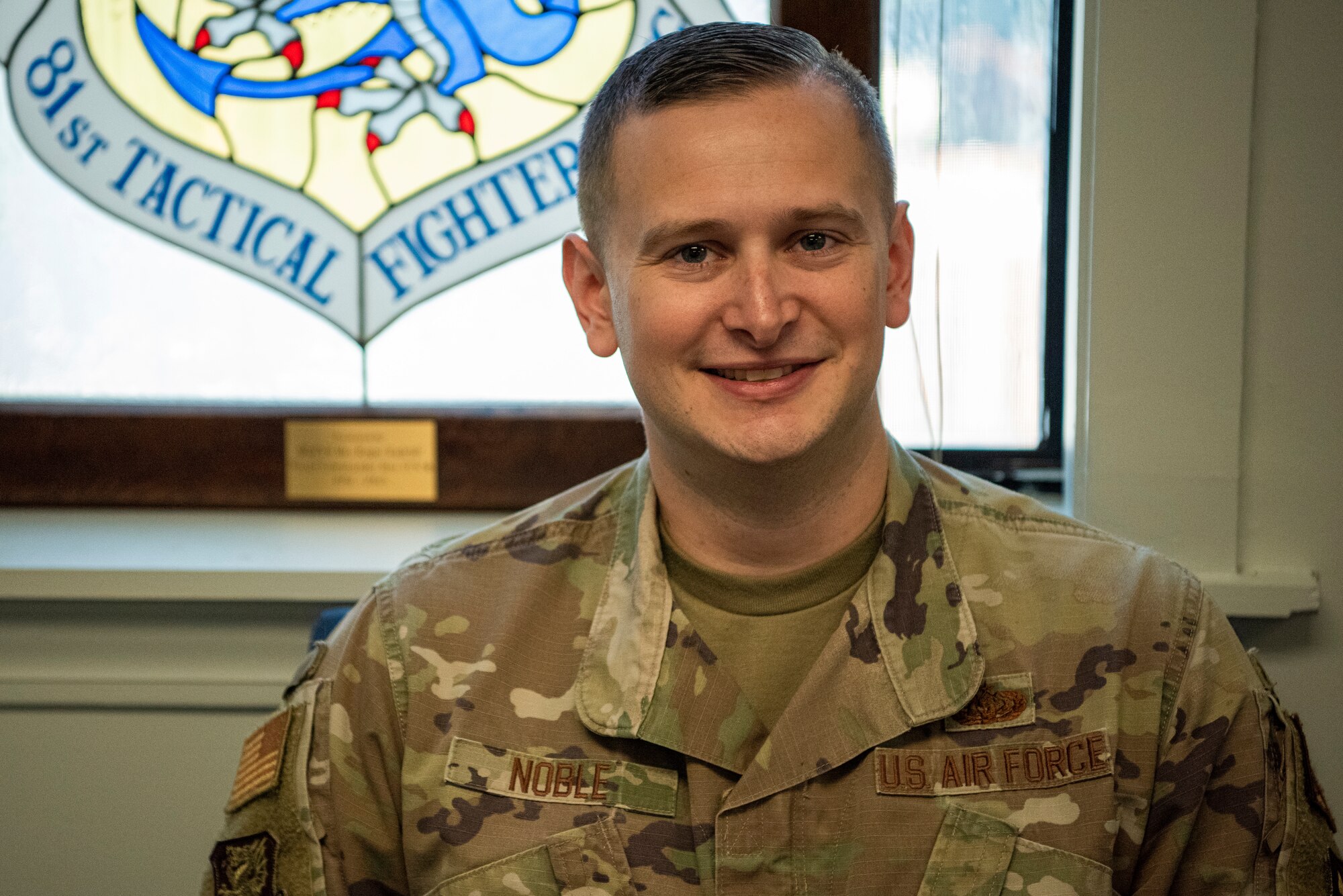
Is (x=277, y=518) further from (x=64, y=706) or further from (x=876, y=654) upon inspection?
(x=876, y=654)

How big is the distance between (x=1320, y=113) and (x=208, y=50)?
1462 millimetres

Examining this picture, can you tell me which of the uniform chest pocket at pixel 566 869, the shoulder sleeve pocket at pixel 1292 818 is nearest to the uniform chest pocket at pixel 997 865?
the shoulder sleeve pocket at pixel 1292 818

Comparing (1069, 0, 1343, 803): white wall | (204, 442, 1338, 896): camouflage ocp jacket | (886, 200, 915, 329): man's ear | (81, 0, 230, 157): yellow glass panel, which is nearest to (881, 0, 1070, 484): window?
(1069, 0, 1343, 803): white wall

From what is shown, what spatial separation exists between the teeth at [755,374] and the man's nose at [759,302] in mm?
28

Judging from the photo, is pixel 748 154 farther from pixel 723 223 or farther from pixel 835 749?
pixel 835 749

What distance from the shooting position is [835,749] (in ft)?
3.07

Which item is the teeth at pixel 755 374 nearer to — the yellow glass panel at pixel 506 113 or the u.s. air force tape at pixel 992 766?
the u.s. air force tape at pixel 992 766

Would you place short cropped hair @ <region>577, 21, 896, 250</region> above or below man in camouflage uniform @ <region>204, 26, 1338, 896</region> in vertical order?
above

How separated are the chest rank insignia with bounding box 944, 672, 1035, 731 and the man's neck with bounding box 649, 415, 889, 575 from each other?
18cm

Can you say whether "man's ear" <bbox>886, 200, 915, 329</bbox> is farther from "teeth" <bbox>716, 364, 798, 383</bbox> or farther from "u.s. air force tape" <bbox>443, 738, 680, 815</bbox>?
"u.s. air force tape" <bbox>443, 738, 680, 815</bbox>

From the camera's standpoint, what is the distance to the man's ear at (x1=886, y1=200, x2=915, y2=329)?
1.06 metres

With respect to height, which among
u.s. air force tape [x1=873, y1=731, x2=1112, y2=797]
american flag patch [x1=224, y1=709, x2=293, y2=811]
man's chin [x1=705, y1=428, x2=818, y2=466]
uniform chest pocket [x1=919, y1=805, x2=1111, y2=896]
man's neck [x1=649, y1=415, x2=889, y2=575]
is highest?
man's chin [x1=705, y1=428, x2=818, y2=466]

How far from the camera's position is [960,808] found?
93 centimetres

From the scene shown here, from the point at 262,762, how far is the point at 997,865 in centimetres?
66
